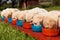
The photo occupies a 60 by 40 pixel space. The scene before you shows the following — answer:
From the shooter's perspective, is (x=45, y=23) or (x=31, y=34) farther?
(x=31, y=34)

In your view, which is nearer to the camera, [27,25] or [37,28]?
[37,28]

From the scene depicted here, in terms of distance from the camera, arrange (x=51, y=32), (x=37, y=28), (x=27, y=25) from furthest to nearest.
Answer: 1. (x=27, y=25)
2. (x=37, y=28)
3. (x=51, y=32)

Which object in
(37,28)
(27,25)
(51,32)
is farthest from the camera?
(27,25)

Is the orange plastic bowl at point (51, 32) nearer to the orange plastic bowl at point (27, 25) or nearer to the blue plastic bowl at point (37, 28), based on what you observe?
the blue plastic bowl at point (37, 28)

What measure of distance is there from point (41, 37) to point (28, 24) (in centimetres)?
53

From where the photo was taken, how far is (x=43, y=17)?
7.75 feet

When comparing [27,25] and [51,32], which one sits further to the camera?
[27,25]

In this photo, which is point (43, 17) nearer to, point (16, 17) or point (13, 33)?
point (13, 33)

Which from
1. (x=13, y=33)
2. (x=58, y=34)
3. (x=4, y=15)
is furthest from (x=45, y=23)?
(x=4, y=15)

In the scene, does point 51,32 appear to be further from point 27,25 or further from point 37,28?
point 27,25

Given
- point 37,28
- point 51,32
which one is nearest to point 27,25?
point 37,28

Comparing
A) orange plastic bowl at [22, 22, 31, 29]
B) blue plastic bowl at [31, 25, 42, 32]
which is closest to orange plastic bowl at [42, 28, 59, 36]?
blue plastic bowl at [31, 25, 42, 32]

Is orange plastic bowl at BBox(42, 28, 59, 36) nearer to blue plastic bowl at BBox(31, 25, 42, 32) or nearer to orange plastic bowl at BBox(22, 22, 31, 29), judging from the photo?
blue plastic bowl at BBox(31, 25, 42, 32)

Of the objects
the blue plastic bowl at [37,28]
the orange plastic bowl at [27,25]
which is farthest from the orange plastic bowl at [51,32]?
the orange plastic bowl at [27,25]
